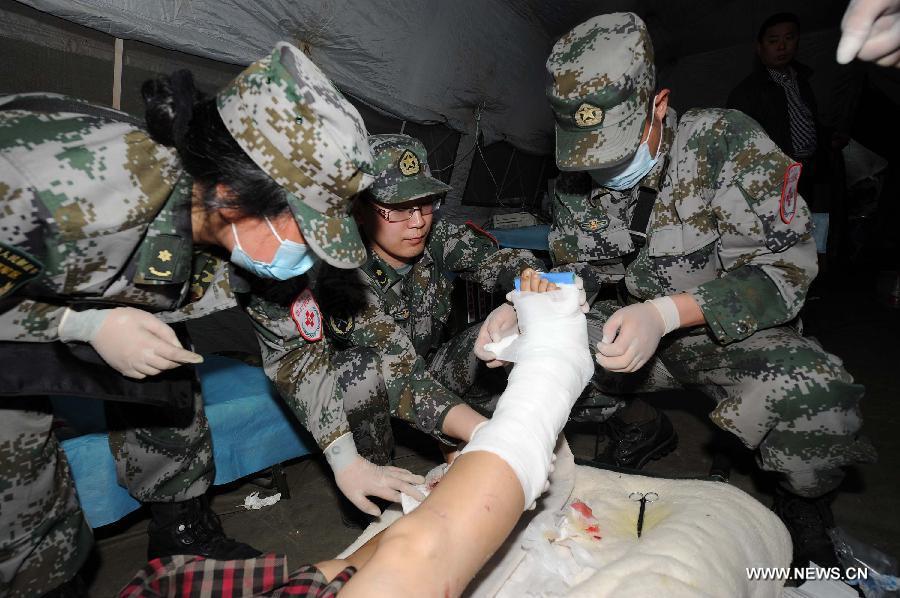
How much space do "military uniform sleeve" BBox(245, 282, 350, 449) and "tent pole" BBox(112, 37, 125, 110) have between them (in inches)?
82.4

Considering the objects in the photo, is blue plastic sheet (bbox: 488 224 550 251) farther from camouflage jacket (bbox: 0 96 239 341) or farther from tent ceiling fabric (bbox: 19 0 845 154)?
camouflage jacket (bbox: 0 96 239 341)

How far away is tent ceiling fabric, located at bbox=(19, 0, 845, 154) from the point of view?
3.34m

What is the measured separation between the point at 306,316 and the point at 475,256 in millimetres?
1121

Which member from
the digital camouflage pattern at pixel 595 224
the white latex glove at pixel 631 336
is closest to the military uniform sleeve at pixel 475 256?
the digital camouflage pattern at pixel 595 224

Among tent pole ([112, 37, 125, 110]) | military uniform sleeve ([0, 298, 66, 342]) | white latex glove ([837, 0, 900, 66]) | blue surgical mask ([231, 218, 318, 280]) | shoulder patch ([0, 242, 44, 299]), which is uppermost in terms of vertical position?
tent pole ([112, 37, 125, 110])

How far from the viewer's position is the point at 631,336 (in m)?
1.73

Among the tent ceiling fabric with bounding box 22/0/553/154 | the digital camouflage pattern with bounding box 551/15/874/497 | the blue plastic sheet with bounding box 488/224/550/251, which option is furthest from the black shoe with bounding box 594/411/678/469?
the tent ceiling fabric with bounding box 22/0/553/154

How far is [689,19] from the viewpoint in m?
8.16

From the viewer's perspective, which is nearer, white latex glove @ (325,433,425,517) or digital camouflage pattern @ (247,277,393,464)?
white latex glove @ (325,433,425,517)

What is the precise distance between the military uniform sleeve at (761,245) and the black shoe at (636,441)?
0.97 m

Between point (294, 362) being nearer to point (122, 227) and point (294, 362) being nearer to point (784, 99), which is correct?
point (122, 227)

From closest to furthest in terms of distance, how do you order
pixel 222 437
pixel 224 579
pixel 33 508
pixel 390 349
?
pixel 224 579 < pixel 33 508 < pixel 390 349 < pixel 222 437

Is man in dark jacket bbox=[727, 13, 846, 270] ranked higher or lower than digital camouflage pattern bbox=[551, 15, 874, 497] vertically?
higher

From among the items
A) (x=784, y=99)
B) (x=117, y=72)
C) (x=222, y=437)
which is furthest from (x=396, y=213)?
(x=784, y=99)
